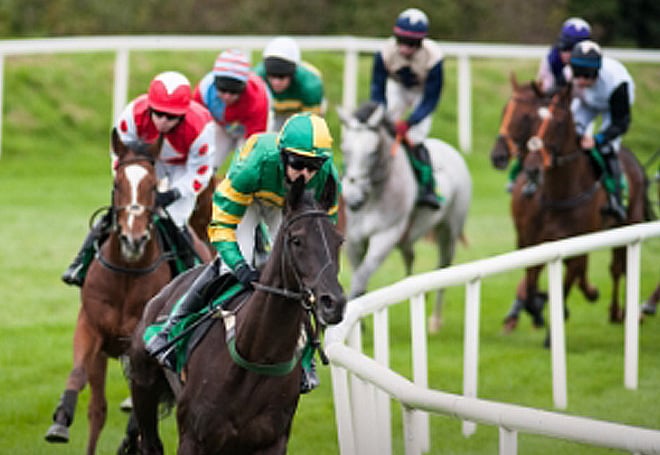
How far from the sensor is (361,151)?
10.4 m

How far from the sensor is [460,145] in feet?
64.5

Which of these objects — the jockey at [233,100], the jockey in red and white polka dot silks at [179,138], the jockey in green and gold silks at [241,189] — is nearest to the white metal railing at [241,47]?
the jockey at [233,100]

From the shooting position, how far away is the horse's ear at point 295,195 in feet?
15.6

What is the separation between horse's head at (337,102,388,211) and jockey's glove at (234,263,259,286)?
17.2 ft

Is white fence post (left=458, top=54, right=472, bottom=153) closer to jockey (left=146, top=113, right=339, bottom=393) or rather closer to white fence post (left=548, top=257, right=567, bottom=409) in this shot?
white fence post (left=548, top=257, right=567, bottom=409)

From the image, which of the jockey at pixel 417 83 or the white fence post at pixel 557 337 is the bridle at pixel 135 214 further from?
the jockey at pixel 417 83

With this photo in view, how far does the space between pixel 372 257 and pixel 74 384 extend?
394 cm

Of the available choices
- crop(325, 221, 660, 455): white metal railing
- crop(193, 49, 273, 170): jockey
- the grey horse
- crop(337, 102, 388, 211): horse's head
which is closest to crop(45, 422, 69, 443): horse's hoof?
crop(325, 221, 660, 455): white metal railing

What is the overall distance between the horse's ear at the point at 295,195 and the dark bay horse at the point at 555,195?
5614mm

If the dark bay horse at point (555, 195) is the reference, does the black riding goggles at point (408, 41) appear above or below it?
above

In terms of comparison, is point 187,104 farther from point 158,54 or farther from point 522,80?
point 522,80

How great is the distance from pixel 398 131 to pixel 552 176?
129 centimetres

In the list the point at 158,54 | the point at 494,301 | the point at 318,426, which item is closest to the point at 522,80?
the point at 158,54

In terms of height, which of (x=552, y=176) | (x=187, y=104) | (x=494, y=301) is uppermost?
(x=187, y=104)
